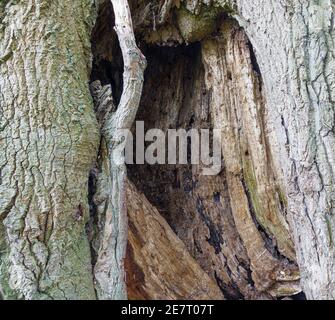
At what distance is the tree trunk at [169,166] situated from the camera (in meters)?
1.66

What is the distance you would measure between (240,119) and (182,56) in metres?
0.49

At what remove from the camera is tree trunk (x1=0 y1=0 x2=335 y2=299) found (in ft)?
5.45

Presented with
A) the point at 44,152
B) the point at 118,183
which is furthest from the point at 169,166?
the point at 44,152

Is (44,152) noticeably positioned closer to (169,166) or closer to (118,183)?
(118,183)

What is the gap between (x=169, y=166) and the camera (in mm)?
2465

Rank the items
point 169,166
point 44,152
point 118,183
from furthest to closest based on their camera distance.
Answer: point 169,166, point 118,183, point 44,152

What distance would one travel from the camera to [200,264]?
232cm

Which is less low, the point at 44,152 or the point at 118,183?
the point at 44,152

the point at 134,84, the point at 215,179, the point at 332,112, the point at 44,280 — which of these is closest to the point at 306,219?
the point at 332,112

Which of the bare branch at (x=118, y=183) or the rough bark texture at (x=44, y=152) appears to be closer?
the rough bark texture at (x=44, y=152)

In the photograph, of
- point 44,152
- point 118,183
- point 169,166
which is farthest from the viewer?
point 169,166

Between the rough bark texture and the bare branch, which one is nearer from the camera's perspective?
the rough bark texture

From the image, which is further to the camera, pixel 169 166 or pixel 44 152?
pixel 169 166
